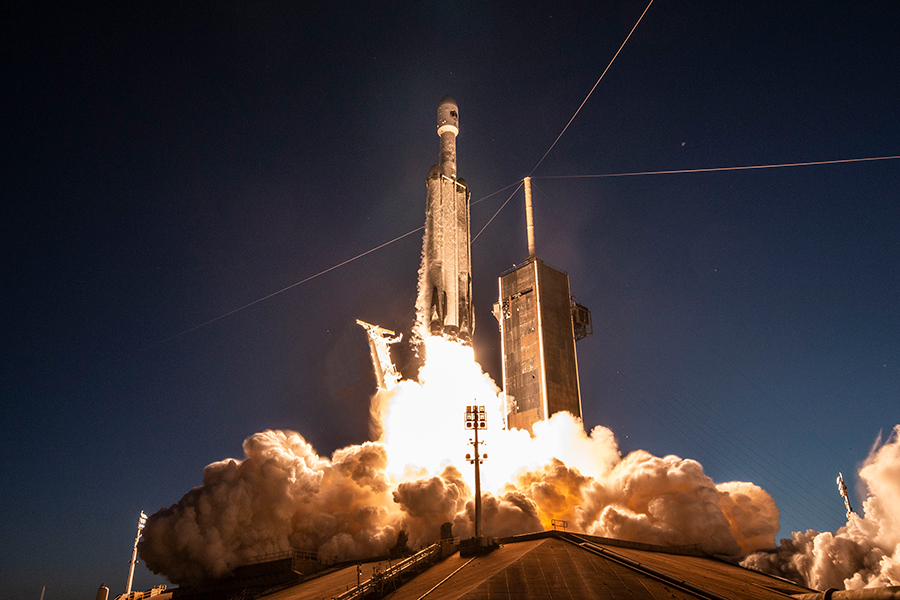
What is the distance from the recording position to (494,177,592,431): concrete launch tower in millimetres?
54781

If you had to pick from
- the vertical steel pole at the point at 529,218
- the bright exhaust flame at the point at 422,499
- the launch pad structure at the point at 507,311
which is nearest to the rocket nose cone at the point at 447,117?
the launch pad structure at the point at 507,311

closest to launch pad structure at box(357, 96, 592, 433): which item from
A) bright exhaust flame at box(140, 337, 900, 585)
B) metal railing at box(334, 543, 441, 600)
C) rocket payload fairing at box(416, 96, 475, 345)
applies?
rocket payload fairing at box(416, 96, 475, 345)

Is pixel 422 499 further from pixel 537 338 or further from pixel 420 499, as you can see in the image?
pixel 537 338

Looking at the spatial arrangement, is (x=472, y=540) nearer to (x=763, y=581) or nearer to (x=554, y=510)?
(x=554, y=510)

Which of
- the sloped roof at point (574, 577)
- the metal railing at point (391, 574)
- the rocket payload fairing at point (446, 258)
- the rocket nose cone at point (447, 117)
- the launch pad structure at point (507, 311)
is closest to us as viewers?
the sloped roof at point (574, 577)

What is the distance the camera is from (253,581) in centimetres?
3988

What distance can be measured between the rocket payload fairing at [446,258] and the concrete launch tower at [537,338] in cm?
773

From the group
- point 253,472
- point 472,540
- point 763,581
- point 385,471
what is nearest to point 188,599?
point 253,472

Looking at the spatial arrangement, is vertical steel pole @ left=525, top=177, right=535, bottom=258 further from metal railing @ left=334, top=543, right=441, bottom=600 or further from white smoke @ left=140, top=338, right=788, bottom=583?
metal railing @ left=334, top=543, right=441, bottom=600

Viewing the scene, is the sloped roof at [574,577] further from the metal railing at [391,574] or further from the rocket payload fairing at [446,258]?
the rocket payload fairing at [446,258]

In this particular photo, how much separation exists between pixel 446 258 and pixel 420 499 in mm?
19042

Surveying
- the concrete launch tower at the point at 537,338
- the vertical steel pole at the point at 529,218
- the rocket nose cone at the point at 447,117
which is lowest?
the concrete launch tower at the point at 537,338

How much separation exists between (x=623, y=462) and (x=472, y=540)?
53.3 feet

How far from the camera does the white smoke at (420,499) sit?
3962 cm
